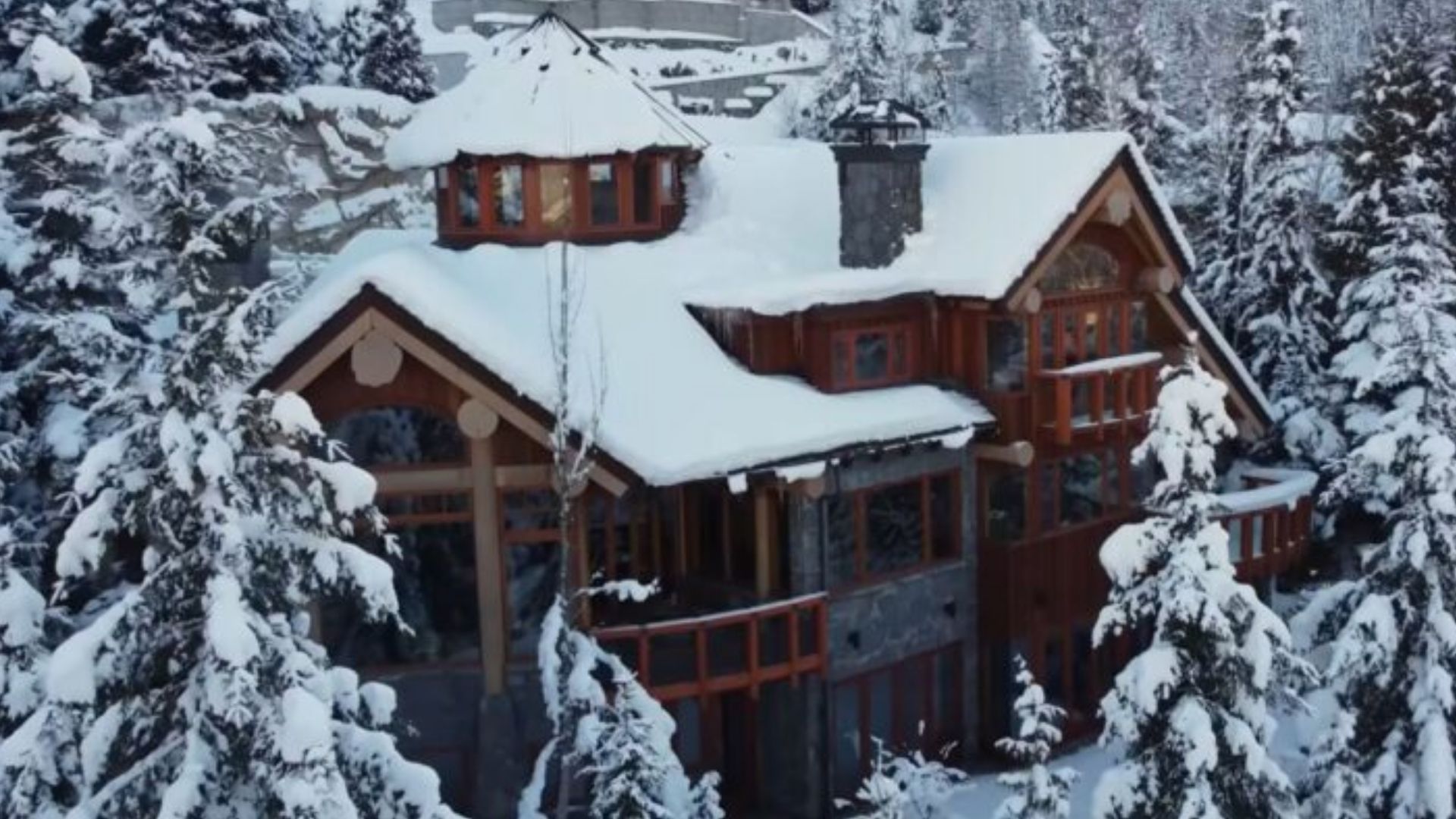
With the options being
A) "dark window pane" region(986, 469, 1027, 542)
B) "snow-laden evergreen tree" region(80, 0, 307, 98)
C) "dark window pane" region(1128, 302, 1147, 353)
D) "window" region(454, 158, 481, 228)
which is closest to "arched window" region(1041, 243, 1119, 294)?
"dark window pane" region(1128, 302, 1147, 353)

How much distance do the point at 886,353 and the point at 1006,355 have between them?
2.00 metres

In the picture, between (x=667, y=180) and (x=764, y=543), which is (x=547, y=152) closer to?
(x=667, y=180)

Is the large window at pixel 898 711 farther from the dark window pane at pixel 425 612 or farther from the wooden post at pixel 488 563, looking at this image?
the dark window pane at pixel 425 612

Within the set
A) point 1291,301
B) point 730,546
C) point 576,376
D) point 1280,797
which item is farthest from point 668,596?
point 1291,301

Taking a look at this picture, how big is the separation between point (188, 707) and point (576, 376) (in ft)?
→ 29.5

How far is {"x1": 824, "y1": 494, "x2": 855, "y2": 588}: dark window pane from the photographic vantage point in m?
21.8

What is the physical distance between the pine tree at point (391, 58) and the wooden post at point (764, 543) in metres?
29.2

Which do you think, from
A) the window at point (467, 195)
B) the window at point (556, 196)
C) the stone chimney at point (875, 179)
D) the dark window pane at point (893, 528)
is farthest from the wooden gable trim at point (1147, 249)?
the window at point (467, 195)

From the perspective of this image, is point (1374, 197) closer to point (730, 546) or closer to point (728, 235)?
point (728, 235)

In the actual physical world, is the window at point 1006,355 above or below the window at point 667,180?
below

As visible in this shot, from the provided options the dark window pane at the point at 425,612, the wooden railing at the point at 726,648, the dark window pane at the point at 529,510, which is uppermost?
the dark window pane at the point at 529,510

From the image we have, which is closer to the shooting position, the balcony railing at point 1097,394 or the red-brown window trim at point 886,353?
the red-brown window trim at point 886,353

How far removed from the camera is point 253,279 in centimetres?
2361

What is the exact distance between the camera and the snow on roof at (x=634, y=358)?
18562 millimetres
